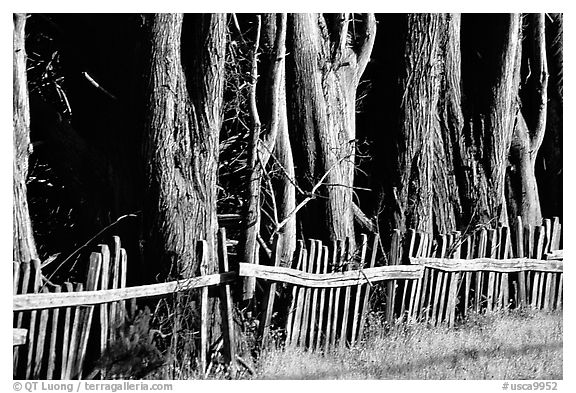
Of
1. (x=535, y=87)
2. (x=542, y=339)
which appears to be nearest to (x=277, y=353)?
(x=542, y=339)

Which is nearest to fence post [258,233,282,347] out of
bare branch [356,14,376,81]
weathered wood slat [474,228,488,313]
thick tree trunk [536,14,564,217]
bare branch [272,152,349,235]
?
bare branch [272,152,349,235]

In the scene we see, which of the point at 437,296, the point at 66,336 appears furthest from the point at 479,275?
the point at 66,336

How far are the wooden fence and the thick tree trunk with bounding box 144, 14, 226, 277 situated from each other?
689 mm

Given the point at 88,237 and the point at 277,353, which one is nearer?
the point at 277,353

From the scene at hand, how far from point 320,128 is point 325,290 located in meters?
2.14

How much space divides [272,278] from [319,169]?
2.27m

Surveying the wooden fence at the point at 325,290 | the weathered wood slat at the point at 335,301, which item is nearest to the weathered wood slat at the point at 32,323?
the wooden fence at the point at 325,290

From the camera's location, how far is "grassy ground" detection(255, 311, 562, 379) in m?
8.70

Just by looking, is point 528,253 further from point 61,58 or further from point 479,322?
point 61,58

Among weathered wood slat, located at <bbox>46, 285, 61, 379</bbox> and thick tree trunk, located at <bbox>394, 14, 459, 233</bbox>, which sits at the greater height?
thick tree trunk, located at <bbox>394, 14, 459, 233</bbox>

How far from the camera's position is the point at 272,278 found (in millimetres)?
8352

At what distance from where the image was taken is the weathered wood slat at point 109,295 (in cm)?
697

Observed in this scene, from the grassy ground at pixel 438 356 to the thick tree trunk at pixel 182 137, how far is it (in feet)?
4.20

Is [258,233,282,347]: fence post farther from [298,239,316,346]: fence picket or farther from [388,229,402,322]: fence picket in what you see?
[388,229,402,322]: fence picket
